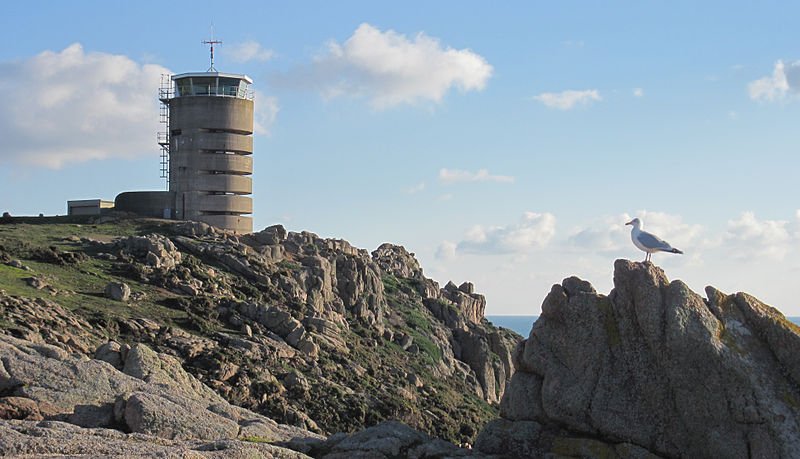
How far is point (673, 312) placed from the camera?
1866cm

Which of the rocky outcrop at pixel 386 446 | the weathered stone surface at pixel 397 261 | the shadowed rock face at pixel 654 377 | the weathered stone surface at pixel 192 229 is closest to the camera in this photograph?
the shadowed rock face at pixel 654 377

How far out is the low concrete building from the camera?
Result: 59.8 m

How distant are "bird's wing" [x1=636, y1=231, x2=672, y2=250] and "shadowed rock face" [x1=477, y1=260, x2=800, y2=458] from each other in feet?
5.06

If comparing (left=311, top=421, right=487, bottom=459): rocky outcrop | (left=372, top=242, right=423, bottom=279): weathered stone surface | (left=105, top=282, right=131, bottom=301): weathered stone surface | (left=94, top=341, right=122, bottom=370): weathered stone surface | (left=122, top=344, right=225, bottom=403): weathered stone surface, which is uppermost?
(left=372, top=242, right=423, bottom=279): weathered stone surface

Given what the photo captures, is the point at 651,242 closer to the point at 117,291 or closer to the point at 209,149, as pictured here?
the point at 117,291

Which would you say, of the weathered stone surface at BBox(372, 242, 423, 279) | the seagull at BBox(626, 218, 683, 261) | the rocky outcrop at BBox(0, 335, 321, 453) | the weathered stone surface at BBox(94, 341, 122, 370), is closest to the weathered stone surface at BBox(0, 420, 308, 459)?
the rocky outcrop at BBox(0, 335, 321, 453)

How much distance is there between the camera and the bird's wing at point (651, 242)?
21.4 meters

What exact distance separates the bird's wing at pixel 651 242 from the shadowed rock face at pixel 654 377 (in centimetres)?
154

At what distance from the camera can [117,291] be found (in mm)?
36969

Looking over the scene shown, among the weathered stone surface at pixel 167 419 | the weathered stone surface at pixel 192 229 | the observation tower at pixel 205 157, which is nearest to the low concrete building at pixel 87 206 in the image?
the observation tower at pixel 205 157

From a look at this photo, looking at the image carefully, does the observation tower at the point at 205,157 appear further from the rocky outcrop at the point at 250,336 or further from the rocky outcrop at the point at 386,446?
the rocky outcrop at the point at 386,446

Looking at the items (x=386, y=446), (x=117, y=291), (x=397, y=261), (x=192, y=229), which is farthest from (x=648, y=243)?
(x=397, y=261)

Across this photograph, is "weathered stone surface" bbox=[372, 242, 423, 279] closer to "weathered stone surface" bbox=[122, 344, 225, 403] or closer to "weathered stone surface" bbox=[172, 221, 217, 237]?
"weathered stone surface" bbox=[172, 221, 217, 237]

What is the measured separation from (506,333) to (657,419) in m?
55.3
